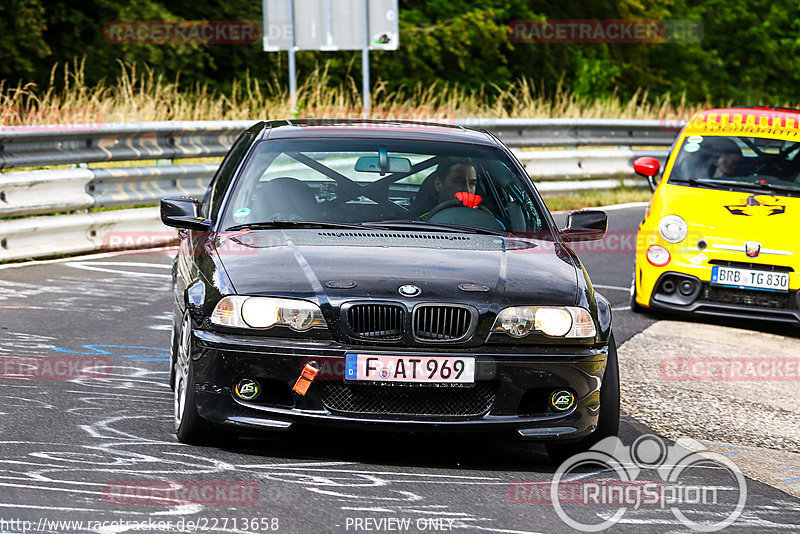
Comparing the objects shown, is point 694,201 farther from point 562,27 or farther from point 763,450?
point 562,27

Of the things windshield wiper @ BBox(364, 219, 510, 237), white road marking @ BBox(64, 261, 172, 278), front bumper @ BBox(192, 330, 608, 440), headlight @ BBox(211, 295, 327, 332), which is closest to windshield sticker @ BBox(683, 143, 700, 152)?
white road marking @ BBox(64, 261, 172, 278)

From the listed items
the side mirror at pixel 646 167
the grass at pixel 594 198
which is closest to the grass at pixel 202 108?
the grass at pixel 594 198

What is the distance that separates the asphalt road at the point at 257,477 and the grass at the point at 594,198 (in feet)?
36.7

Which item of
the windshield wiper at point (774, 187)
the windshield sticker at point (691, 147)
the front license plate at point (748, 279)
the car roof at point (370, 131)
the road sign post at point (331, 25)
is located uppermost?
the road sign post at point (331, 25)

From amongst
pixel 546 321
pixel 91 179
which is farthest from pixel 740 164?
pixel 546 321

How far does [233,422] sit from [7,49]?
923 inches

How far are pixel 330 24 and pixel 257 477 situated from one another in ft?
48.3

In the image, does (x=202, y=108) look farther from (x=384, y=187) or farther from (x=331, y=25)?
(x=384, y=187)

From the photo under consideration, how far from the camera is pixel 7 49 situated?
27328mm

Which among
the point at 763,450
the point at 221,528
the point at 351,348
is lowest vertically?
the point at 763,450

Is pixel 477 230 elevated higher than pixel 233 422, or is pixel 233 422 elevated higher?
pixel 477 230

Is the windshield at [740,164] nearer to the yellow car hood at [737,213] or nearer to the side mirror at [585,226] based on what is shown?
the yellow car hood at [737,213]

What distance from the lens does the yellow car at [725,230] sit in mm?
10250

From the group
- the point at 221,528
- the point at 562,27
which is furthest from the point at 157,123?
the point at 562,27
